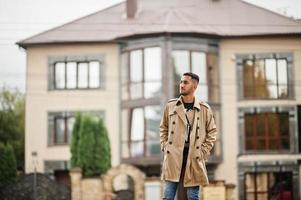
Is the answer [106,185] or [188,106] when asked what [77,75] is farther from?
[188,106]

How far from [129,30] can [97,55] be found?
74.4 inches

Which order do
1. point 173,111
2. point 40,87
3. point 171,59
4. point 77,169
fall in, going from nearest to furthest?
1. point 173,111
2. point 77,169
3. point 171,59
4. point 40,87

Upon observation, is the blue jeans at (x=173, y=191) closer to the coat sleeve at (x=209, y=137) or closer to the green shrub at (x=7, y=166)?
the coat sleeve at (x=209, y=137)

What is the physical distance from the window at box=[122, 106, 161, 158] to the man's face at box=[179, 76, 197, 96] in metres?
21.5

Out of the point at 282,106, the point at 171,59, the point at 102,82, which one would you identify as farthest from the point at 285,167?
the point at 102,82

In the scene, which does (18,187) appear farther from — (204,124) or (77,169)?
(204,124)

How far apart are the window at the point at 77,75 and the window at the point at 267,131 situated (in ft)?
23.1

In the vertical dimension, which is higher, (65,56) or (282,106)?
(65,56)

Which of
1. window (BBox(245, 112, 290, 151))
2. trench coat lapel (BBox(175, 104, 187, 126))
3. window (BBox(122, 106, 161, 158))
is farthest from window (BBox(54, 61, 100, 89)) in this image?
trench coat lapel (BBox(175, 104, 187, 126))

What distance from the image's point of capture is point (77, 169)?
2561 cm

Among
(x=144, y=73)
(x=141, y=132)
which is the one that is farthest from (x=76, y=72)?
(x=141, y=132)

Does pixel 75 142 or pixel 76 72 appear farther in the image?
pixel 76 72

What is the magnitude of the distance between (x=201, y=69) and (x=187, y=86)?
22.7m

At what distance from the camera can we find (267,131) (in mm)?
29547
